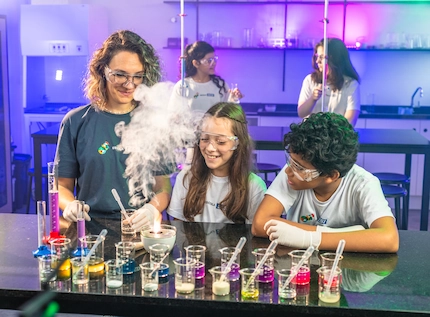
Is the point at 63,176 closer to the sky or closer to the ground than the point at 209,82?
closer to the ground

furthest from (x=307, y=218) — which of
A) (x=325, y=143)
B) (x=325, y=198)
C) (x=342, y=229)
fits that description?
(x=325, y=143)

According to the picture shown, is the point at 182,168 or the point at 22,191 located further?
the point at 22,191

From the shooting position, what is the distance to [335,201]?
241cm

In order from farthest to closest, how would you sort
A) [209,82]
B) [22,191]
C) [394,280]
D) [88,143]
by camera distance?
[22,191], [209,82], [88,143], [394,280]

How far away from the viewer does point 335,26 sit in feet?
22.6

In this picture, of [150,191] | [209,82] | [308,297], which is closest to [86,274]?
[308,297]

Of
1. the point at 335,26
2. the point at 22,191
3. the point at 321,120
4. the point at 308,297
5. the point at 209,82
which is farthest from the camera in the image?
the point at 335,26

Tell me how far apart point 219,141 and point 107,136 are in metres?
0.49

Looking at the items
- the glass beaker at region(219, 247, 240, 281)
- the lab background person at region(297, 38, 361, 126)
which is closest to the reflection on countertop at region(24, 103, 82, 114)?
the lab background person at region(297, 38, 361, 126)

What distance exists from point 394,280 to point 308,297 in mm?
320

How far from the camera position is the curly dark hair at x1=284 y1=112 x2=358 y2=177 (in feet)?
7.35

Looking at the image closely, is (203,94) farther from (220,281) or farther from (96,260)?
(220,281)

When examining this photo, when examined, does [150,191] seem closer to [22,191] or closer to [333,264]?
[333,264]

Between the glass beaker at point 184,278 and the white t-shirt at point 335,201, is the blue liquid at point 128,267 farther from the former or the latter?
the white t-shirt at point 335,201
